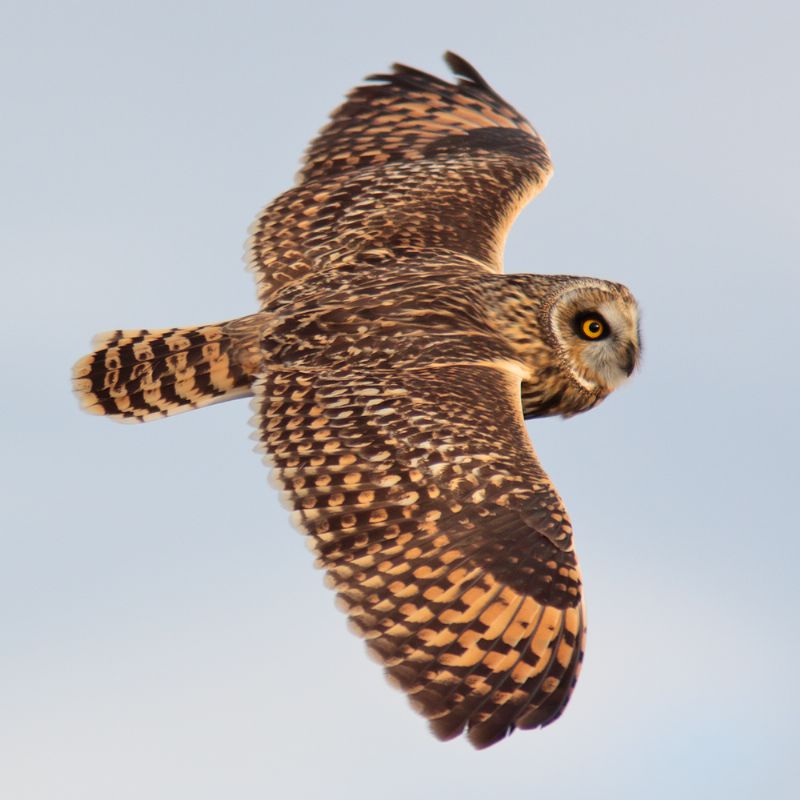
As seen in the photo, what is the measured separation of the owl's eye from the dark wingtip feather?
3.63m

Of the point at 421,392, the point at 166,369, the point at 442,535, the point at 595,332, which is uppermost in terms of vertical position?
the point at 166,369

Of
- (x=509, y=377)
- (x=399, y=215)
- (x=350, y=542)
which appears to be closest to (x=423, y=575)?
(x=350, y=542)

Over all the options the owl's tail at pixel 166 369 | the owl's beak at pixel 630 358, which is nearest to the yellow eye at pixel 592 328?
the owl's beak at pixel 630 358

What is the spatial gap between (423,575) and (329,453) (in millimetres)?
889

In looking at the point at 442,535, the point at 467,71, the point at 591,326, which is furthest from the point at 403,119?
the point at 442,535

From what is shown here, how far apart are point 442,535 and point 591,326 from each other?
Answer: 7.13ft

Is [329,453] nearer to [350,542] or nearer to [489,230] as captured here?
[350,542]

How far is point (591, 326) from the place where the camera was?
891cm

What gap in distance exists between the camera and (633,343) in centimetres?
903

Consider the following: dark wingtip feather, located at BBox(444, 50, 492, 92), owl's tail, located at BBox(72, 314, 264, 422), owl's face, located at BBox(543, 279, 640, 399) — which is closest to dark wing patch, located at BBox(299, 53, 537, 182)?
dark wingtip feather, located at BBox(444, 50, 492, 92)

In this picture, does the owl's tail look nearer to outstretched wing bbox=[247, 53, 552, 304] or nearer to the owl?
the owl

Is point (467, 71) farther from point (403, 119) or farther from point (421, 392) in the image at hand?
point (421, 392)

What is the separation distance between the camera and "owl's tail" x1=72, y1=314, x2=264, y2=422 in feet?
28.2

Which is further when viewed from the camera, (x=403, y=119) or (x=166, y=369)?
(x=403, y=119)
